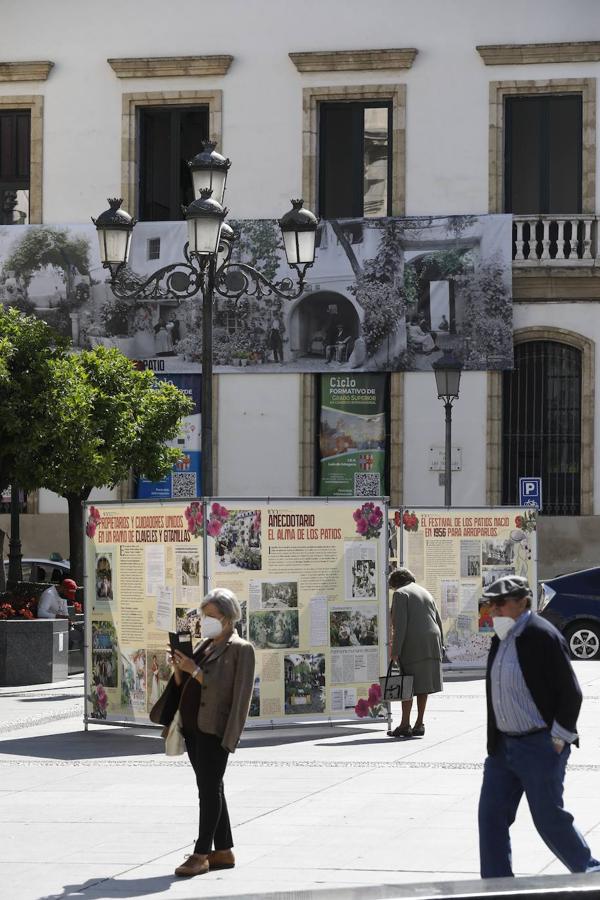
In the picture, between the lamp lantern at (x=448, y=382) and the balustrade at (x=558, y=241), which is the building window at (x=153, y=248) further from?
the lamp lantern at (x=448, y=382)

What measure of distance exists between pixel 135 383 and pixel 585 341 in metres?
10.1

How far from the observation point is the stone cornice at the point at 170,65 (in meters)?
33.3

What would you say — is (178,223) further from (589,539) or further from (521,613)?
(521,613)

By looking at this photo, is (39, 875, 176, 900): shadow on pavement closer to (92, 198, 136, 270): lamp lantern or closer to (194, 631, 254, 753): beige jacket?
(194, 631, 254, 753): beige jacket

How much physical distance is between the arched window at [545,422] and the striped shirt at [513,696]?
82.1 feet

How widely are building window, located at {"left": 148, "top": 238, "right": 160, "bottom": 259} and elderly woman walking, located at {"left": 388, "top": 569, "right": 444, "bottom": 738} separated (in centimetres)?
1923

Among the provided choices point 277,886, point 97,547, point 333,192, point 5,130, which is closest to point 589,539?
point 333,192

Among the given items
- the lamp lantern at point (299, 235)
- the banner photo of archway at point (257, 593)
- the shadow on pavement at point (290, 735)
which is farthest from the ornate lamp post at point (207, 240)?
the shadow on pavement at point (290, 735)

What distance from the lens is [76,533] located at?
2603 cm

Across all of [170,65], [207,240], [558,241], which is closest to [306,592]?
[207,240]

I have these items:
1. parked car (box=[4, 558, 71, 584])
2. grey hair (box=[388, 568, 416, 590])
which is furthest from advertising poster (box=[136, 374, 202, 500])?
grey hair (box=[388, 568, 416, 590])

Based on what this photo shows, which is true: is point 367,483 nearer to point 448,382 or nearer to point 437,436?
point 437,436

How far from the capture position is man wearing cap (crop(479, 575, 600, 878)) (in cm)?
698

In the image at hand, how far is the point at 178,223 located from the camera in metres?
33.0
